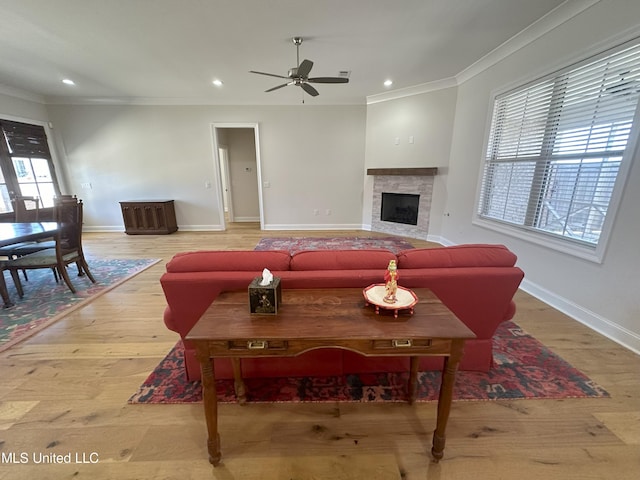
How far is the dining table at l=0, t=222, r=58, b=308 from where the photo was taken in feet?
7.60

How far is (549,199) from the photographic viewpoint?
268cm

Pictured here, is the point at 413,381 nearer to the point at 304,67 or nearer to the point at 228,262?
the point at 228,262

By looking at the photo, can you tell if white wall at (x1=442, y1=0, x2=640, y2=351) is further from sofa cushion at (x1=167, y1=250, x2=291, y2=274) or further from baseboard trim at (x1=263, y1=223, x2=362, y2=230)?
baseboard trim at (x1=263, y1=223, x2=362, y2=230)

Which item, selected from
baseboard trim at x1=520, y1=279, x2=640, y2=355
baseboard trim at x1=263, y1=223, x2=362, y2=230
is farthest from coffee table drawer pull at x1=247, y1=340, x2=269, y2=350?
baseboard trim at x1=263, y1=223, x2=362, y2=230

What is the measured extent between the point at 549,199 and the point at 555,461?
249cm

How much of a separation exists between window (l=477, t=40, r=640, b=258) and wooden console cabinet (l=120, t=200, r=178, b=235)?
6.19 metres

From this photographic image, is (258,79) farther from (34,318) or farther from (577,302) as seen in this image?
(577,302)

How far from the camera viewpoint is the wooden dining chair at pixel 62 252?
2.68 meters

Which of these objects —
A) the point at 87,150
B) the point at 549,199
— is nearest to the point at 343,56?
the point at 549,199

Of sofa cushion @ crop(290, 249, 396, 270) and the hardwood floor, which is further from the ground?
sofa cushion @ crop(290, 249, 396, 270)

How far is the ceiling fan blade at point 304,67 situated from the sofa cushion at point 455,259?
2.46 m

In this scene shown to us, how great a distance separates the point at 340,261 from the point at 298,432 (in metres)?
0.94

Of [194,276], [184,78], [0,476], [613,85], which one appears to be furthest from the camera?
[184,78]

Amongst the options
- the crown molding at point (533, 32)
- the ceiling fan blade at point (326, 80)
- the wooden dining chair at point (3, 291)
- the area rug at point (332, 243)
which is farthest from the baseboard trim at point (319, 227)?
the wooden dining chair at point (3, 291)
